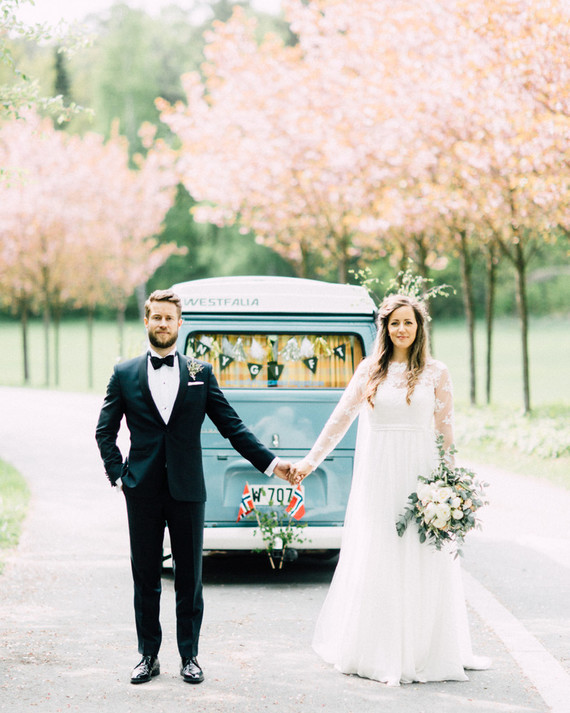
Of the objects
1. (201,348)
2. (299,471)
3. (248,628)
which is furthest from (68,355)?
(299,471)

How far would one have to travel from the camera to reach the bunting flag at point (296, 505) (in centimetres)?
714

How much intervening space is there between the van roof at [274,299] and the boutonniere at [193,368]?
2.39m

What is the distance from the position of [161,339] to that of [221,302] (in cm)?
253

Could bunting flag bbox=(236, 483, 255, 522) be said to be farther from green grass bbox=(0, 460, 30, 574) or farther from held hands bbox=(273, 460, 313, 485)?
green grass bbox=(0, 460, 30, 574)

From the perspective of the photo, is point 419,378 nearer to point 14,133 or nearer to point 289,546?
point 289,546

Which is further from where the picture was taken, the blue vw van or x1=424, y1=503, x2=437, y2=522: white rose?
the blue vw van

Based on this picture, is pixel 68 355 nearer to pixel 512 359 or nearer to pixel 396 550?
pixel 512 359

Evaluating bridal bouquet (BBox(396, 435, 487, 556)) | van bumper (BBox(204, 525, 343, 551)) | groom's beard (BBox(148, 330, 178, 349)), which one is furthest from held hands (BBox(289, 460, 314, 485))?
van bumper (BBox(204, 525, 343, 551))

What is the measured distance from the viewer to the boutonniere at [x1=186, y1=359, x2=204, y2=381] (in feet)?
16.3

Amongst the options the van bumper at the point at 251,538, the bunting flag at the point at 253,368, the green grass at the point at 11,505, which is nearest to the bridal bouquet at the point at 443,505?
the van bumper at the point at 251,538

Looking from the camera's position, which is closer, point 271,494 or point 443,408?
point 443,408

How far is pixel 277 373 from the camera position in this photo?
296 inches

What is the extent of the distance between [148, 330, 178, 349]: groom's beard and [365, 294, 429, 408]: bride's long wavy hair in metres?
1.08

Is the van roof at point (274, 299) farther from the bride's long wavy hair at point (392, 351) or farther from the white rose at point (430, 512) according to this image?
the white rose at point (430, 512)
